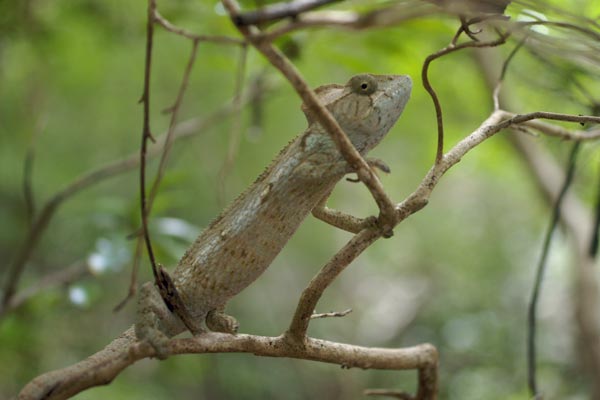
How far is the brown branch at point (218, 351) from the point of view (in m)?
0.67

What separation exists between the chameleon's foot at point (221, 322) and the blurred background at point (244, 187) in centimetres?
64

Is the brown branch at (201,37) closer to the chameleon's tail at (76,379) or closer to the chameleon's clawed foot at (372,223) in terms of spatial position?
the chameleon's clawed foot at (372,223)

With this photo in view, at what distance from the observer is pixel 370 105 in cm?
90

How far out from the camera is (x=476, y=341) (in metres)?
3.21

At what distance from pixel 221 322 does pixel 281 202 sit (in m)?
0.21

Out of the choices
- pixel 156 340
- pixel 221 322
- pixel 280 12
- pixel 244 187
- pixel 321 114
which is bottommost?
pixel 244 187

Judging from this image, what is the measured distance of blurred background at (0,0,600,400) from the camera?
5.57 ft

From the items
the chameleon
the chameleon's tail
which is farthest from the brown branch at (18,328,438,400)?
the chameleon

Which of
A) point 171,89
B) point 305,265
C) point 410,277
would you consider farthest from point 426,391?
point 410,277

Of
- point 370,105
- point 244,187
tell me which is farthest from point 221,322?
point 244,187

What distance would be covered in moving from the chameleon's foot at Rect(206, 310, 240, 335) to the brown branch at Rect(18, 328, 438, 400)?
12cm

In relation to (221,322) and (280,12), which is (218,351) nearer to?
(221,322)

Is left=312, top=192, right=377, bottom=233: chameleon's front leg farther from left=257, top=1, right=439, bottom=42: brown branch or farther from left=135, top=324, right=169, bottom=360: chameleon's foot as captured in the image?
left=257, top=1, right=439, bottom=42: brown branch

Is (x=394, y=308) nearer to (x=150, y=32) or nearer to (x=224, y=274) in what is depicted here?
(x=224, y=274)
